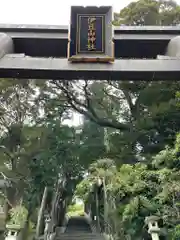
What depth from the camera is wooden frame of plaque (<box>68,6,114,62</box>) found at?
4.48 meters

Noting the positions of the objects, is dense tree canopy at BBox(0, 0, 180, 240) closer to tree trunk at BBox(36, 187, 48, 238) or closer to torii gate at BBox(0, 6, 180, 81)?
tree trunk at BBox(36, 187, 48, 238)

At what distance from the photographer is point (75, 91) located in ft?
28.8

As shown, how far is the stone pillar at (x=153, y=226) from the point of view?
177 inches

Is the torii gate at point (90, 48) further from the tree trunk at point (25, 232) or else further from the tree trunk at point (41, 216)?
the tree trunk at point (41, 216)

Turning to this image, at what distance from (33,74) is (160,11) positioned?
7964mm

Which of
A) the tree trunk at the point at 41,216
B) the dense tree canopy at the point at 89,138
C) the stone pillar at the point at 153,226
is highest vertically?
the dense tree canopy at the point at 89,138

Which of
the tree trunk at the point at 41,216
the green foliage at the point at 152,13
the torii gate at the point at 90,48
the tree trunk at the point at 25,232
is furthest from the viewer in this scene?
the green foliage at the point at 152,13

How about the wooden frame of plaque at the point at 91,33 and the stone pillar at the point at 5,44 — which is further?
the stone pillar at the point at 5,44

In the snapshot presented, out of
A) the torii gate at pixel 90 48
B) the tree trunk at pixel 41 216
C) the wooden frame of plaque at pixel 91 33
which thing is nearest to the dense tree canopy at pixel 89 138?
the tree trunk at pixel 41 216

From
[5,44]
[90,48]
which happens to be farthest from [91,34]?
[5,44]

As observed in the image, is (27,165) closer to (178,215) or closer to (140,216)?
(140,216)

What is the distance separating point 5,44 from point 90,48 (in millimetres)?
1638

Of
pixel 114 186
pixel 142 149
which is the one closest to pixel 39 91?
pixel 142 149

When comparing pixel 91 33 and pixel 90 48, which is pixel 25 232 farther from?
pixel 91 33
